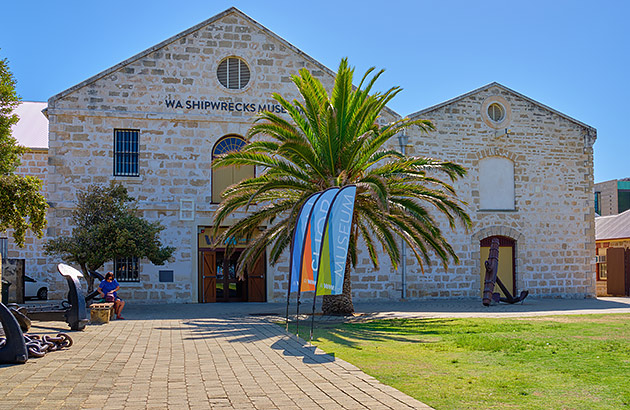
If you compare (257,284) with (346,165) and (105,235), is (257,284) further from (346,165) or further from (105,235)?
(346,165)

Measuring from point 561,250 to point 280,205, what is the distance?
1370 centimetres

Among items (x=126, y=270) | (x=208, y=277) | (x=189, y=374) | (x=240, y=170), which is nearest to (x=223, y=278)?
(x=208, y=277)

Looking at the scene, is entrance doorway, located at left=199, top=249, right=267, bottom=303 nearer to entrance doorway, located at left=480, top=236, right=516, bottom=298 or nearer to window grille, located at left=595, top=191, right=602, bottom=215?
entrance doorway, located at left=480, top=236, right=516, bottom=298

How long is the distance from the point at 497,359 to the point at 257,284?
1546 centimetres

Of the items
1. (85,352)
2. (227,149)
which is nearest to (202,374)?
(85,352)

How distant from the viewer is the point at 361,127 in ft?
57.6

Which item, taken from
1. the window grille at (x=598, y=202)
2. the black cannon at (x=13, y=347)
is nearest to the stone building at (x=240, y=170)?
the black cannon at (x=13, y=347)

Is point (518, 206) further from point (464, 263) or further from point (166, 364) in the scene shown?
point (166, 364)

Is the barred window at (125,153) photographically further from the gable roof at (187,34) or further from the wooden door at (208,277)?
the wooden door at (208,277)

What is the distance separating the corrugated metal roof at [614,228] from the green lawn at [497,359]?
56.3ft

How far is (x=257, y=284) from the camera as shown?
2414cm

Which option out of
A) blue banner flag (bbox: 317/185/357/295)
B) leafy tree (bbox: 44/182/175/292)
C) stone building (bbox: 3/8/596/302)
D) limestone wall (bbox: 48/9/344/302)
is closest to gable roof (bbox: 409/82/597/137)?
stone building (bbox: 3/8/596/302)

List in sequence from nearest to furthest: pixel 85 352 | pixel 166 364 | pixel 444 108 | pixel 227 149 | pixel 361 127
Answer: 1. pixel 166 364
2. pixel 85 352
3. pixel 361 127
4. pixel 227 149
5. pixel 444 108

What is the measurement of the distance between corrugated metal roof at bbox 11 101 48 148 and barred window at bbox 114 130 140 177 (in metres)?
5.44
